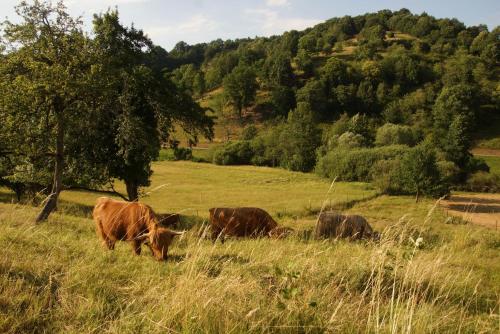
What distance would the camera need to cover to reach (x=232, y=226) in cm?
1447

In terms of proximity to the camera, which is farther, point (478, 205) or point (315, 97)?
point (315, 97)

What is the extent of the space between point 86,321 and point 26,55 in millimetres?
14029

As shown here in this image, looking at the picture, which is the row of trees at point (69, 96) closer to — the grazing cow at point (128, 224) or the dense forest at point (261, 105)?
the dense forest at point (261, 105)

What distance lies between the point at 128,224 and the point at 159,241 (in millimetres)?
1717

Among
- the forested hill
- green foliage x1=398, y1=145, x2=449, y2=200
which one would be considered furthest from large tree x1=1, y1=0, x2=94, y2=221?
the forested hill

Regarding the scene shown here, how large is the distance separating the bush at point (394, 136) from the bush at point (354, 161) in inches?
407

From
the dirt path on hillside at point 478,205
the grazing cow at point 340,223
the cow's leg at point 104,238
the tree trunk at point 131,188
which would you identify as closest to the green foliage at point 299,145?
the dirt path on hillside at point 478,205

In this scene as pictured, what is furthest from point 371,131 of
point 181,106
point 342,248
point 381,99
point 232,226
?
point 342,248

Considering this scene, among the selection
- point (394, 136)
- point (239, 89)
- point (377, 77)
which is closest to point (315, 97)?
point (377, 77)

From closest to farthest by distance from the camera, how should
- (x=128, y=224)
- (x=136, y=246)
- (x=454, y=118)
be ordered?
(x=136, y=246), (x=128, y=224), (x=454, y=118)

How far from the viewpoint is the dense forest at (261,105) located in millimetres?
15047

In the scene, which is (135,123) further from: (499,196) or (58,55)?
(499,196)

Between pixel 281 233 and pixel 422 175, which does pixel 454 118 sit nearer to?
pixel 422 175

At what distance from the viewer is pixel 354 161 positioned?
6881cm
